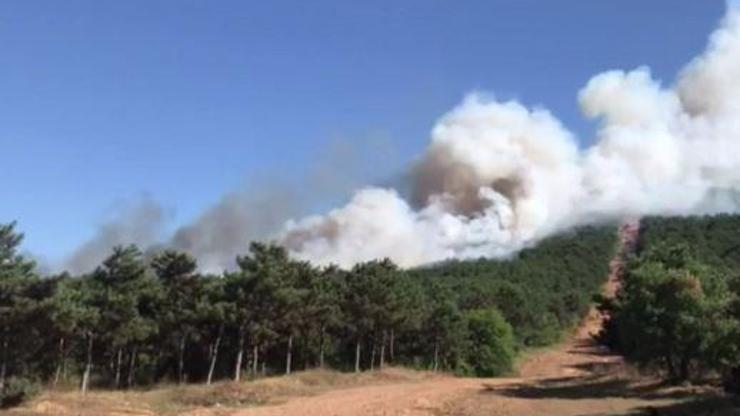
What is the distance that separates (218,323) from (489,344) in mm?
37332

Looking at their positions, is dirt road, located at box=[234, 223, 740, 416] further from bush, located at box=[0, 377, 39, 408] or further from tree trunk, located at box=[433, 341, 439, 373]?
tree trunk, located at box=[433, 341, 439, 373]

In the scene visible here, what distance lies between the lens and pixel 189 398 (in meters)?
52.3

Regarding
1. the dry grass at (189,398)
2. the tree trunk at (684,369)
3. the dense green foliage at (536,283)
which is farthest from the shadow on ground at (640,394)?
the dense green foliage at (536,283)

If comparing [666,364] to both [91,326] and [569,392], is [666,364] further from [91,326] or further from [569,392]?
[91,326]

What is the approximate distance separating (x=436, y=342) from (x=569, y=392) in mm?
38495

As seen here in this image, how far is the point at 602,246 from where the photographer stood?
649 feet

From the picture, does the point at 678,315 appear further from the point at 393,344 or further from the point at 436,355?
the point at 393,344

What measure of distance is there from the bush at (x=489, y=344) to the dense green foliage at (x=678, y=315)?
36.4m

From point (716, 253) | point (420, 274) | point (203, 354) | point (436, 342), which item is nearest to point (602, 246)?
point (716, 253)

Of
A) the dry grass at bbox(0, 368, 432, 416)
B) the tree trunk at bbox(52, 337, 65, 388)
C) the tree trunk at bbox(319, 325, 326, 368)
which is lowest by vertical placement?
the dry grass at bbox(0, 368, 432, 416)

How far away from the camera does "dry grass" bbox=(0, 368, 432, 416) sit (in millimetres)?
44438

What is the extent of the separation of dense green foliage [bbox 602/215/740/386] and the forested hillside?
25589 millimetres

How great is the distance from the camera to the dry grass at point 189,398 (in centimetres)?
4444

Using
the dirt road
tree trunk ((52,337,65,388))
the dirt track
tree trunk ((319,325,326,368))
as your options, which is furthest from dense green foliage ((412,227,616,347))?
tree trunk ((52,337,65,388))
